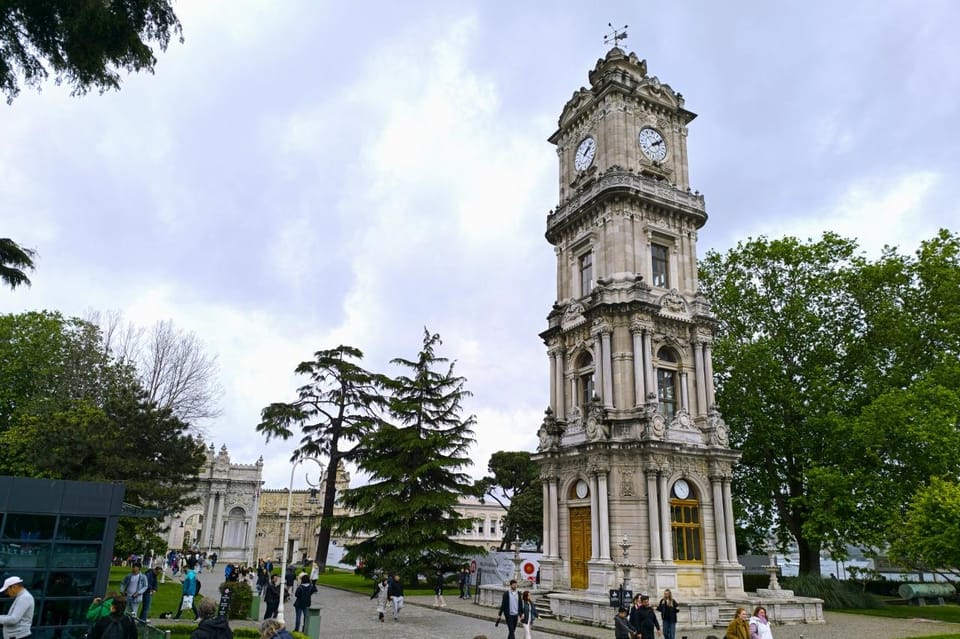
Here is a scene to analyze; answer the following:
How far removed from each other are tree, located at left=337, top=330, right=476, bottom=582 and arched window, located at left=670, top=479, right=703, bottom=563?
36.5ft

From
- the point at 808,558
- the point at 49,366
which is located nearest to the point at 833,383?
the point at 808,558

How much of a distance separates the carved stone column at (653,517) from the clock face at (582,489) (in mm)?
2859

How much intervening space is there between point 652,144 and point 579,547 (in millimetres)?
18837

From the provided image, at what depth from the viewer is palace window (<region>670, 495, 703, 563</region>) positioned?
2517 centimetres

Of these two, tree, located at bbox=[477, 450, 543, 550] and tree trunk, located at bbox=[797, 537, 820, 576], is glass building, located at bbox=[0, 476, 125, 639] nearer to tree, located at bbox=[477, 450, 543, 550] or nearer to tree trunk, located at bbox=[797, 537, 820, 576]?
tree trunk, located at bbox=[797, 537, 820, 576]

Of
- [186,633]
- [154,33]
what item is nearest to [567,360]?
[186,633]

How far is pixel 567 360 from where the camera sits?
3025 centimetres

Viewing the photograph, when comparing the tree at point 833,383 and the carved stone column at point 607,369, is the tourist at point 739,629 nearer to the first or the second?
the carved stone column at point 607,369

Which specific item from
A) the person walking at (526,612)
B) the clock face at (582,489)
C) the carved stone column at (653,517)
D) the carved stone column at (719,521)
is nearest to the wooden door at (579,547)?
the clock face at (582,489)

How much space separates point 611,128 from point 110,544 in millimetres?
25665

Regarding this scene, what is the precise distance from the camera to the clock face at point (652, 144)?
102 feet

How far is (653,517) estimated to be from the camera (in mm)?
24391

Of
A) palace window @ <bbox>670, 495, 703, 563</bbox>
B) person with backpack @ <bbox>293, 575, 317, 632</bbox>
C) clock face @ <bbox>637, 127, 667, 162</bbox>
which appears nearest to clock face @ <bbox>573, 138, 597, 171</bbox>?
clock face @ <bbox>637, 127, 667, 162</bbox>

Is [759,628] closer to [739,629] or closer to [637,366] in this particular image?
[739,629]
